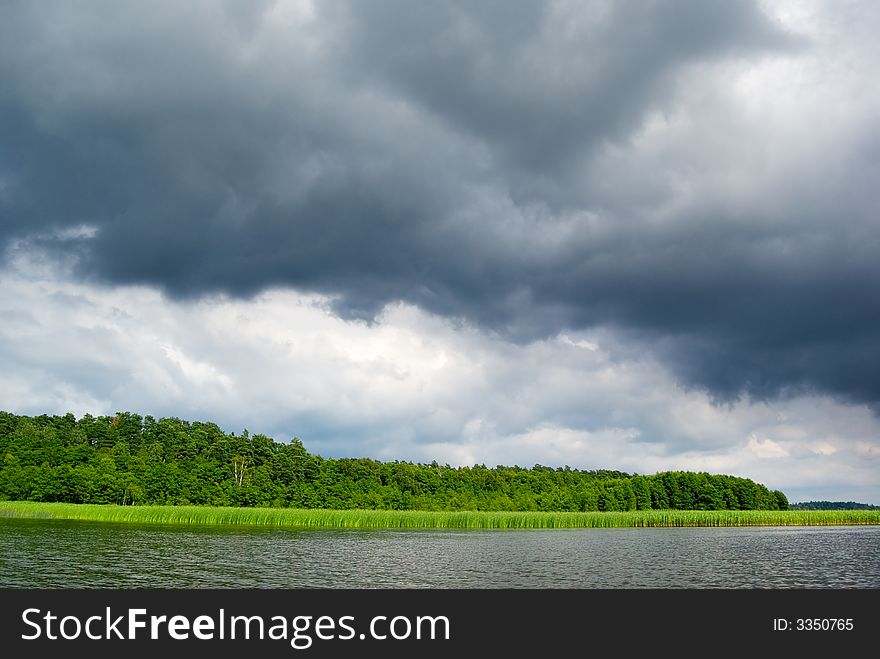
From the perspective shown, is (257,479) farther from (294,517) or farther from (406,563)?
(406,563)

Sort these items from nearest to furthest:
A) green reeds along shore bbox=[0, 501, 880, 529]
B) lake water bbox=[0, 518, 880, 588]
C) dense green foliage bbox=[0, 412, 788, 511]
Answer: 1. lake water bbox=[0, 518, 880, 588]
2. green reeds along shore bbox=[0, 501, 880, 529]
3. dense green foliage bbox=[0, 412, 788, 511]

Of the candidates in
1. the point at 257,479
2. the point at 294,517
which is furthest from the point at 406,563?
the point at 257,479

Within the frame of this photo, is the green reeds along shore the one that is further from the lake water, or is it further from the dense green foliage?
the dense green foliage

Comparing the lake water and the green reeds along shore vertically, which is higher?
the lake water

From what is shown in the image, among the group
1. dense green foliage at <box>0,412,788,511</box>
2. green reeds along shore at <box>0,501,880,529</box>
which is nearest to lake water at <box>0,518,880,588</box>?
green reeds along shore at <box>0,501,880,529</box>

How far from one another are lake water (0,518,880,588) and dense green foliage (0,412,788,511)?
6675 centimetres

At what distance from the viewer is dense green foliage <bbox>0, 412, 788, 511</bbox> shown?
12356 centimetres

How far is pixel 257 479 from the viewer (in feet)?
451

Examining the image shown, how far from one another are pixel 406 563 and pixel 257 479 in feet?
338

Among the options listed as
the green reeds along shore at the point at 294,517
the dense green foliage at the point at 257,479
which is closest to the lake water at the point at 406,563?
the green reeds along shore at the point at 294,517
